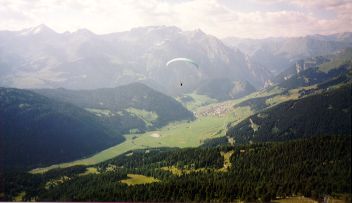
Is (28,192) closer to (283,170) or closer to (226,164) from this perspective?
(226,164)

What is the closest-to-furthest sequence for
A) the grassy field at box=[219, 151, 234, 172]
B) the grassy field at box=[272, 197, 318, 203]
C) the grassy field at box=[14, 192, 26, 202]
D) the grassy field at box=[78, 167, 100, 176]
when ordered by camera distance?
the grassy field at box=[272, 197, 318, 203] → the grassy field at box=[219, 151, 234, 172] → the grassy field at box=[14, 192, 26, 202] → the grassy field at box=[78, 167, 100, 176]

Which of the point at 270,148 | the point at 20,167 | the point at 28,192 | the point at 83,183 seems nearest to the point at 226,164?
the point at 270,148

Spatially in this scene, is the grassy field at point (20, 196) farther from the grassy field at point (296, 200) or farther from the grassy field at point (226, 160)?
the grassy field at point (296, 200)

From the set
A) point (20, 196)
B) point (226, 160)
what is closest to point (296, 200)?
point (226, 160)

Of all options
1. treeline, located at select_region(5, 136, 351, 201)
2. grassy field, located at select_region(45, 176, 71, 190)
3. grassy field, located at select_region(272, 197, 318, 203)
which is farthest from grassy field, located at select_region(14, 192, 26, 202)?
grassy field, located at select_region(272, 197, 318, 203)

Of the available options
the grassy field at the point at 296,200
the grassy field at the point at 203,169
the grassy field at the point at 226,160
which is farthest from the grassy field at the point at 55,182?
the grassy field at the point at 296,200

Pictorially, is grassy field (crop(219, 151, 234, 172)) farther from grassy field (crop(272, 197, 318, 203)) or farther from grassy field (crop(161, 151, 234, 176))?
grassy field (crop(272, 197, 318, 203))

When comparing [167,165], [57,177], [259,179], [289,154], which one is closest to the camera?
[259,179]

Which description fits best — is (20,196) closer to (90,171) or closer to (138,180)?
(90,171)
